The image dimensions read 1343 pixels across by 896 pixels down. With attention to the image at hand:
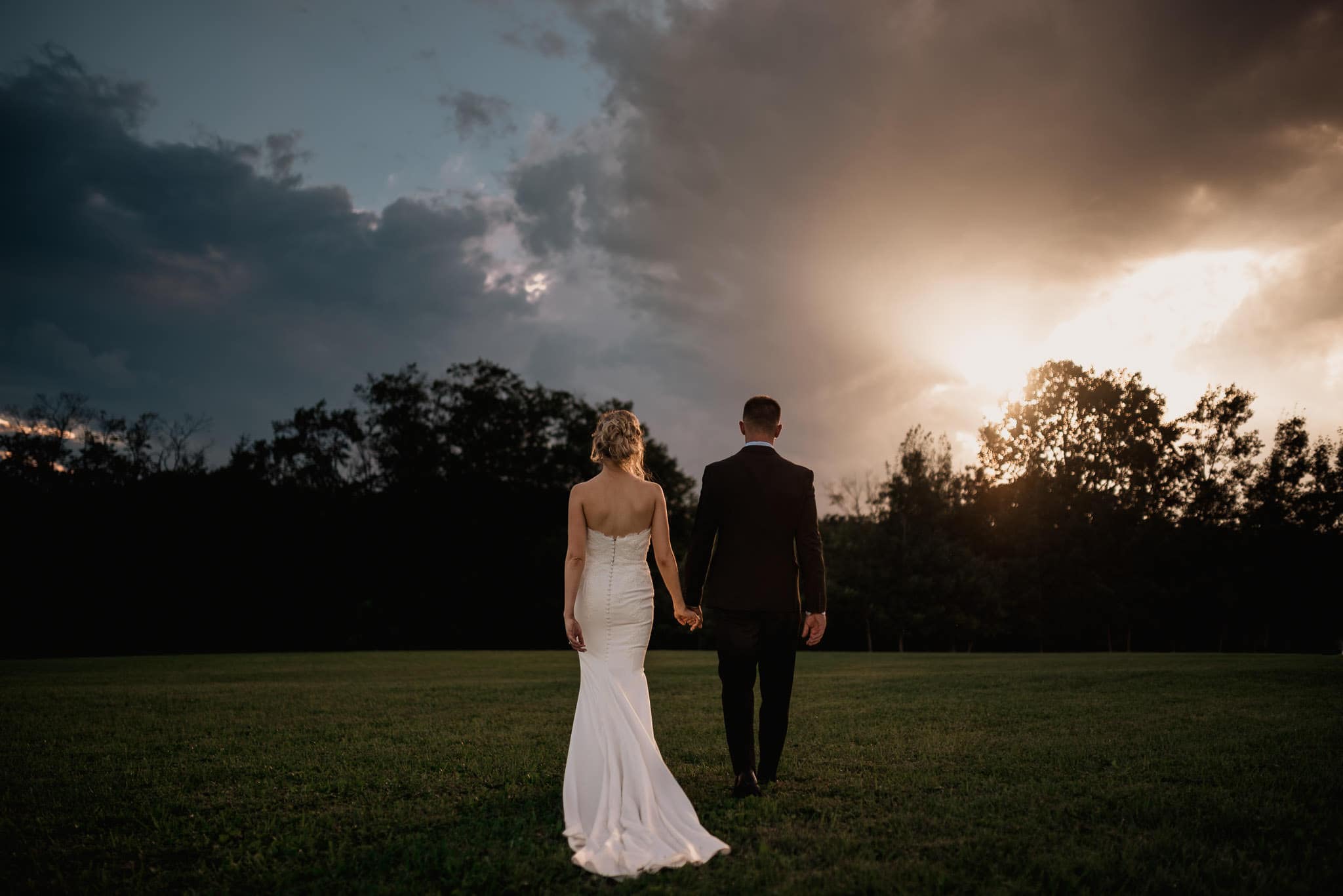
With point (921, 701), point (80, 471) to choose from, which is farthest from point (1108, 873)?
point (80, 471)

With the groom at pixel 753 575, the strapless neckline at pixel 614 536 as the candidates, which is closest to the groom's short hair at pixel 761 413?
the groom at pixel 753 575

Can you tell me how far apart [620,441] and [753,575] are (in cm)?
145

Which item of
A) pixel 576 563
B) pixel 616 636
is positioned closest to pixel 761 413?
pixel 576 563

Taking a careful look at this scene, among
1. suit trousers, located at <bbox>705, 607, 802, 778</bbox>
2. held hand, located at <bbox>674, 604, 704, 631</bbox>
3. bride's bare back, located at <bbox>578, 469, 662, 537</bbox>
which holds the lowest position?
suit trousers, located at <bbox>705, 607, 802, 778</bbox>

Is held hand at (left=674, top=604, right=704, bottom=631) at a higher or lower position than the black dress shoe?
higher

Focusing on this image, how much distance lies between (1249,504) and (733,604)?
5505cm

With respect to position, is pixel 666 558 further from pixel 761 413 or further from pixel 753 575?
pixel 761 413

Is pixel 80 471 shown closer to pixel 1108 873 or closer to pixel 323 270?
pixel 323 270

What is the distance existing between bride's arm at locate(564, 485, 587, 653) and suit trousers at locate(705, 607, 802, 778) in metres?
1.04

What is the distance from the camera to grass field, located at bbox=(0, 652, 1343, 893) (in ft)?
14.0

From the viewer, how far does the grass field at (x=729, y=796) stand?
425 cm

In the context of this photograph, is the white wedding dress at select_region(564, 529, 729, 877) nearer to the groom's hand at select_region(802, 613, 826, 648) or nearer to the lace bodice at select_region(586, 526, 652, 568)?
the lace bodice at select_region(586, 526, 652, 568)

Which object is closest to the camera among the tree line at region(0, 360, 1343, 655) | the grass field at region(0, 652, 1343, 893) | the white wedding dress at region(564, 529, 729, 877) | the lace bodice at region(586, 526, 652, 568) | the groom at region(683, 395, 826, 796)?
the grass field at region(0, 652, 1343, 893)

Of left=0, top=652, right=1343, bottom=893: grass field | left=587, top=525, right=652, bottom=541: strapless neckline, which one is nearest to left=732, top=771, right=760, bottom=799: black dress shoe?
left=0, top=652, right=1343, bottom=893: grass field
